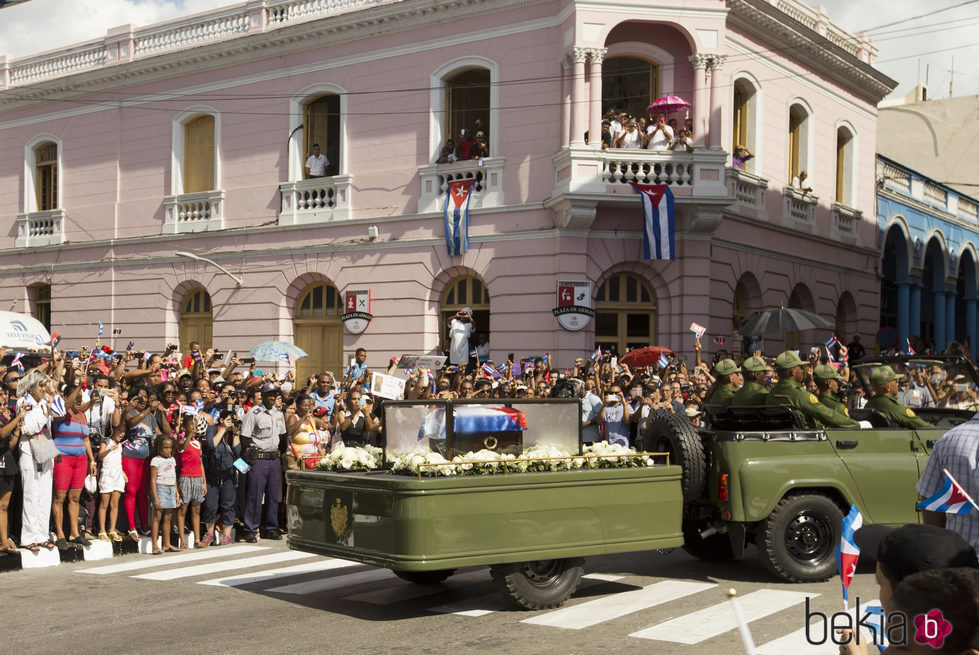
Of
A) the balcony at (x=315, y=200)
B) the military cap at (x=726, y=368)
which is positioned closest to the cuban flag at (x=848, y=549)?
the military cap at (x=726, y=368)

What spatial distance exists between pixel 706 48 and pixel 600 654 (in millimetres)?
17896

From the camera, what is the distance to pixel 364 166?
1049 inches

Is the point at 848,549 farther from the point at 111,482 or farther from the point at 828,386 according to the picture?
the point at 111,482

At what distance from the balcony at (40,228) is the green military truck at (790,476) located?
2501cm

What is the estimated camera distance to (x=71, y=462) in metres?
13.4

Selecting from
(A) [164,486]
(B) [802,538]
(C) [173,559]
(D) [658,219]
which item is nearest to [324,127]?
(D) [658,219]

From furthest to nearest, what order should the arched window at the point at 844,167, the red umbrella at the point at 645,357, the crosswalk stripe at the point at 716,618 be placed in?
the arched window at the point at 844,167, the red umbrella at the point at 645,357, the crosswalk stripe at the point at 716,618

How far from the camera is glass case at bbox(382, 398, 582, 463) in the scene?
32.9 feet

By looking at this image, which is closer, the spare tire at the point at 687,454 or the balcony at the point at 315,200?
the spare tire at the point at 687,454

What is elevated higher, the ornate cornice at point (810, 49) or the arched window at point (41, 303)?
the ornate cornice at point (810, 49)

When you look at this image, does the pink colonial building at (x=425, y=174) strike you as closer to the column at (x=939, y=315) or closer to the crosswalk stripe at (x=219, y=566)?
the column at (x=939, y=315)

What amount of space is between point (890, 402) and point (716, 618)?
3.59m

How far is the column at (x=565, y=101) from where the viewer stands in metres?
23.5

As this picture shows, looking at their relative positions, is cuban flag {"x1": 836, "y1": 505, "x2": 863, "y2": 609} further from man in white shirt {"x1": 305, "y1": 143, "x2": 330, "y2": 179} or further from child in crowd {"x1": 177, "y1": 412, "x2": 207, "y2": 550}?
man in white shirt {"x1": 305, "y1": 143, "x2": 330, "y2": 179}
